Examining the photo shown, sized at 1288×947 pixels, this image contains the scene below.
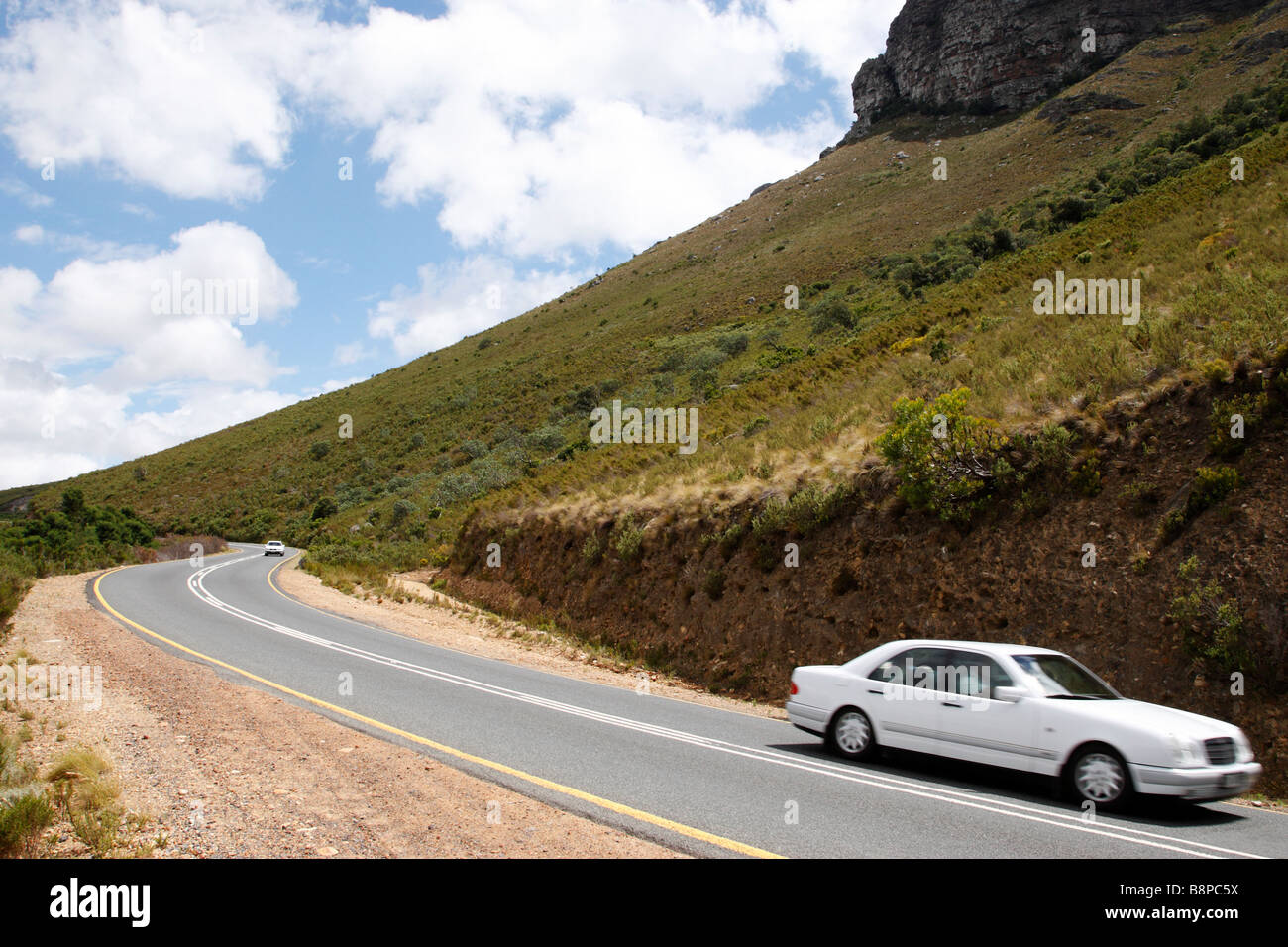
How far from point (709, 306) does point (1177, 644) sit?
176ft

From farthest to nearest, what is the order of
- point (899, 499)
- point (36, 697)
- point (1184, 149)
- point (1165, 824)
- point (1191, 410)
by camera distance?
point (1184, 149) → point (899, 499) → point (1191, 410) → point (36, 697) → point (1165, 824)

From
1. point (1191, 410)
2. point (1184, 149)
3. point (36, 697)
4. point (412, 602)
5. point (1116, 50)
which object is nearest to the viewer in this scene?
point (36, 697)

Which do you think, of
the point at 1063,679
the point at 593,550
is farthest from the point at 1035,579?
the point at 593,550

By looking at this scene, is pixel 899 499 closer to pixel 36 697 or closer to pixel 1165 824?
pixel 1165 824

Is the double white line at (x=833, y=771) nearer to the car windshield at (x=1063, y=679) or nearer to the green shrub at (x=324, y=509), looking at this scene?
the car windshield at (x=1063, y=679)

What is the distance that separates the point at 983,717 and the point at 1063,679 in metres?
0.86

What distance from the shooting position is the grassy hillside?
53.8 feet

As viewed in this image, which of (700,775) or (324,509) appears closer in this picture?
(700,775)

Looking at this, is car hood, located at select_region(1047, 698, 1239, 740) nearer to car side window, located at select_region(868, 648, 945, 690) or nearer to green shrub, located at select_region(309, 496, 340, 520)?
car side window, located at select_region(868, 648, 945, 690)

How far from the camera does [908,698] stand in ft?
25.5

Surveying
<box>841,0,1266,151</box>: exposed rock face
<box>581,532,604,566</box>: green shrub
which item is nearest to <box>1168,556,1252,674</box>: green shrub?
<box>581,532,604,566</box>: green shrub

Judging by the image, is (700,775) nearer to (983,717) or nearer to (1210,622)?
(983,717)

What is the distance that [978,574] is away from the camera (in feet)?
37.6
